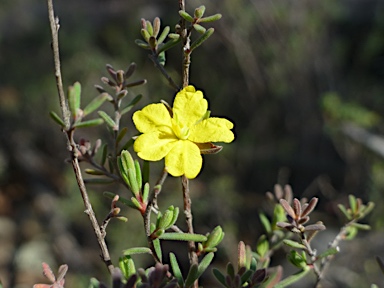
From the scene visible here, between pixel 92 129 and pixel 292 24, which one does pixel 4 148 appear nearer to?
pixel 92 129

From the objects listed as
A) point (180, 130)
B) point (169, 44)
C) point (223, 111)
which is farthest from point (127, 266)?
point (223, 111)

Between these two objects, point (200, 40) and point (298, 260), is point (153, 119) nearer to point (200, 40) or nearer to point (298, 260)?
point (200, 40)

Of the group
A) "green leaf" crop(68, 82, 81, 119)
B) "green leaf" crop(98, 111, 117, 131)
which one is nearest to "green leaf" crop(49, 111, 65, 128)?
"green leaf" crop(68, 82, 81, 119)

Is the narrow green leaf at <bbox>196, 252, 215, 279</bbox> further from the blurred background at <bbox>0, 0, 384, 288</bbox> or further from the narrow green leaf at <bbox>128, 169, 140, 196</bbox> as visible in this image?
the blurred background at <bbox>0, 0, 384, 288</bbox>

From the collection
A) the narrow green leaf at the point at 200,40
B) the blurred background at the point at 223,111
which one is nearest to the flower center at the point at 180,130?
the narrow green leaf at the point at 200,40

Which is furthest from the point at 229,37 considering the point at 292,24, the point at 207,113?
the point at 207,113

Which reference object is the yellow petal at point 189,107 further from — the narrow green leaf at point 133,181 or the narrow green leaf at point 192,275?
the narrow green leaf at point 192,275

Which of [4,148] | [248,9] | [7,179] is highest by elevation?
[248,9]
